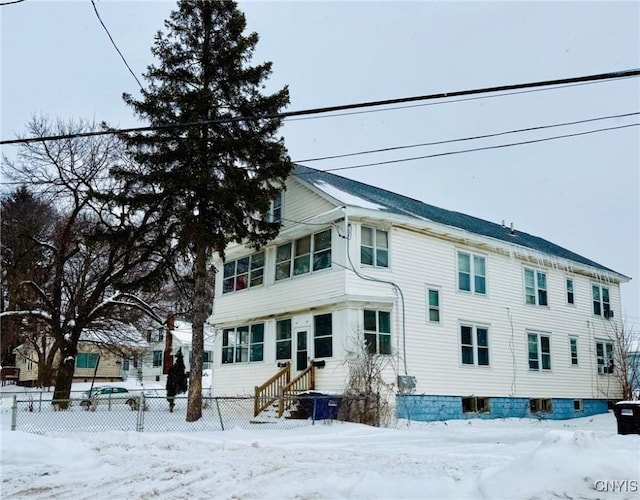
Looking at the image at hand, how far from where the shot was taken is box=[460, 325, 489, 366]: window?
1920cm

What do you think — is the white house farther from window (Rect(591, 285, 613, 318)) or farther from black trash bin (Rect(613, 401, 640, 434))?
black trash bin (Rect(613, 401, 640, 434))

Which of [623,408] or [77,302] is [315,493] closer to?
[623,408]

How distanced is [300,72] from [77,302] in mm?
14105

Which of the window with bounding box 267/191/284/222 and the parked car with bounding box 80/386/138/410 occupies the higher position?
the window with bounding box 267/191/284/222

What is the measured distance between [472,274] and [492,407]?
4.32 meters

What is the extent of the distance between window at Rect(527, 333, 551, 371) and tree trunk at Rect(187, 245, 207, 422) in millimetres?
11840

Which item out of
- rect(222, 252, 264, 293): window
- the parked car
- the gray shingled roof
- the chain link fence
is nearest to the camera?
the chain link fence

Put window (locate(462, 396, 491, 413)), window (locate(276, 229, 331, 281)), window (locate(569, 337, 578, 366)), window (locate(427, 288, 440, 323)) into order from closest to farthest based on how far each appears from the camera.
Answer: window (locate(276, 229, 331, 281)), window (locate(427, 288, 440, 323)), window (locate(462, 396, 491, 413)), window (locate(569, 337, 578, 366))

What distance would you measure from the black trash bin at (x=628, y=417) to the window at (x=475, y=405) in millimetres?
6892

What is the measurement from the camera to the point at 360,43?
14.7m

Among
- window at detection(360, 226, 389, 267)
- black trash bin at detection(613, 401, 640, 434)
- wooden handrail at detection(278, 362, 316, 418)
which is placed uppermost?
window at detection(360, 226, 389, 267)

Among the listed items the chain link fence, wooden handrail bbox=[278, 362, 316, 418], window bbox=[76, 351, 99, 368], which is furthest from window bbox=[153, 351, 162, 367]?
wooden handrail bbox=[278, 362, 316, 418]

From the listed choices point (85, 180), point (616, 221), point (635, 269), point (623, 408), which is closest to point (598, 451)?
point (623, 408)

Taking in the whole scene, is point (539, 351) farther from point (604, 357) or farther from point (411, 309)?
point (411, 309)
